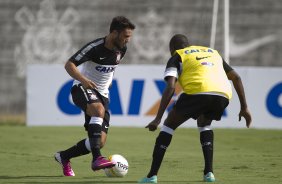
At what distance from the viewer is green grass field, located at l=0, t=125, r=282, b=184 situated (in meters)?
10.5

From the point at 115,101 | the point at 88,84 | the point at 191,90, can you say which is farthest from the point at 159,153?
the point at 115,101

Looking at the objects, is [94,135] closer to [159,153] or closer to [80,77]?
[80,77]

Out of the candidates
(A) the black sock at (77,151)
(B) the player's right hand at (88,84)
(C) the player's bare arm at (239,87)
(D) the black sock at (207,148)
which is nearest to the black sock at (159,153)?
(D) the black sock at (207,148)

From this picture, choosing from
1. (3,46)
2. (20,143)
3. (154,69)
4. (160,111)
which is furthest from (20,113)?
(160,111)

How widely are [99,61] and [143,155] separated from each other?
358cm

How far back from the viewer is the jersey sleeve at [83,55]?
34.7 ft

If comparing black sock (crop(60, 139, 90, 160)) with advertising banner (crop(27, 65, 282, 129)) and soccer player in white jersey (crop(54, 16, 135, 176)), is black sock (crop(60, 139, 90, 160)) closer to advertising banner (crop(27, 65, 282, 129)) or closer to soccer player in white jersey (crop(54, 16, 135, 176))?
soccer player in white jersey (crop(54, 16, 135, 176))

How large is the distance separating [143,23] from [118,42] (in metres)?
15.9

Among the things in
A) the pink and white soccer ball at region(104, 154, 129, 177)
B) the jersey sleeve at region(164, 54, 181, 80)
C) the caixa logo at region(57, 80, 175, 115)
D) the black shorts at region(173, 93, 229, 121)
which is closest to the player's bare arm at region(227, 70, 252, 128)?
the black shorts at region(173, 93, 229, 121)

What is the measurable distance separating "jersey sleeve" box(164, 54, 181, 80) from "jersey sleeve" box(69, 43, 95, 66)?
1.43 metres

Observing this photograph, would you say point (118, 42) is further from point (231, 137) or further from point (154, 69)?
point (154, 69)

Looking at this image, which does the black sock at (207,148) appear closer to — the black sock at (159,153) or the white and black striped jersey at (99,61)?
the black sock at (159,153)

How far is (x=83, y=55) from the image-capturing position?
34.8ft

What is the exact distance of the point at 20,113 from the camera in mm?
23562
